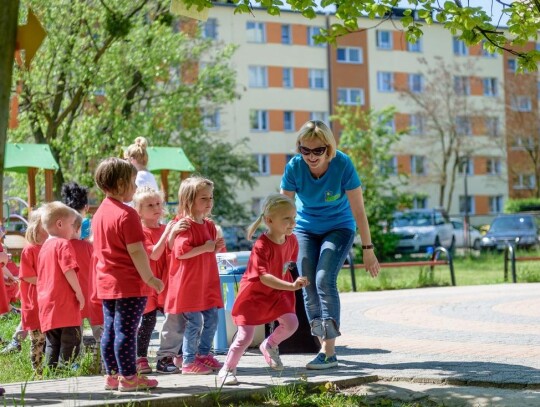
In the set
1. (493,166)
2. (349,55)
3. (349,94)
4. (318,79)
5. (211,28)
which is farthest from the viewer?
(493,166)

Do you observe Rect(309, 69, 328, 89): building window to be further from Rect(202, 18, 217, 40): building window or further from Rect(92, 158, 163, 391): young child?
Rect(92, 158, 163, 391): young child

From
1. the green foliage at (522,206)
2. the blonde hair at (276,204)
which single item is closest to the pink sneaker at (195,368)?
the blonde hair at (276,204)

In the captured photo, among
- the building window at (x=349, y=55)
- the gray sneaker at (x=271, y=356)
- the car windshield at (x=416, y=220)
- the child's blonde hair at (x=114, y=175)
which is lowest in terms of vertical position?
the car windshield at (x=416, y=220)

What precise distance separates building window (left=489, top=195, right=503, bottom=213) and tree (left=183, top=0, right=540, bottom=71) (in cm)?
7123

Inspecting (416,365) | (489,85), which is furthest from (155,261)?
(489,85)

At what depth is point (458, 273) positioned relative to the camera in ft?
84.2

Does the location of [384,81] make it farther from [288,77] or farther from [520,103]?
[520,103]

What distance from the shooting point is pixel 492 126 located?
69875 millimetres

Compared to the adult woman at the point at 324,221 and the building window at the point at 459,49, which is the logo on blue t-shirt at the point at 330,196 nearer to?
the adult woman at the point at 324,221

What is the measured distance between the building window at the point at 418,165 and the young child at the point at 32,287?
6343cm

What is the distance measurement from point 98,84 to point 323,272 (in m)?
23.1

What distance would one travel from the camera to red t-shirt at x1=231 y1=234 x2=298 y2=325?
7.55 m

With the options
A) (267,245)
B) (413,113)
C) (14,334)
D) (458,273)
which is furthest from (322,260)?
(413,113)

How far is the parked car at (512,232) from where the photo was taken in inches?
1614
